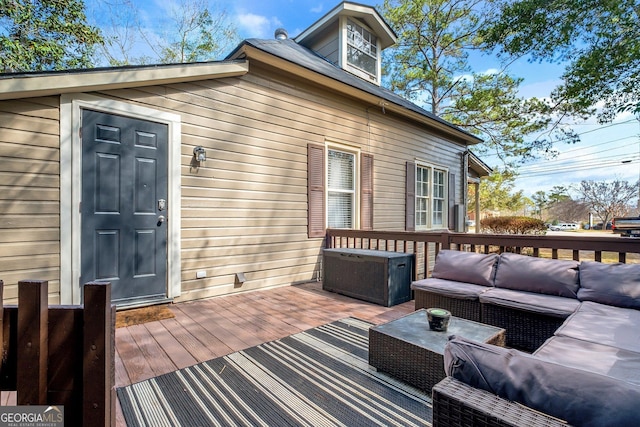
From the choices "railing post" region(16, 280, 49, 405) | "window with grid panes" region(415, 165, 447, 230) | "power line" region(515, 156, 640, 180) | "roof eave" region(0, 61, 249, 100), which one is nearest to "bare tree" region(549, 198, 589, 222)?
"power line" region(515, 156, 640, 180)

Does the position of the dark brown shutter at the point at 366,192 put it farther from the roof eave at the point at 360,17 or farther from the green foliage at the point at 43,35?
the green foliage at the point at 43,35

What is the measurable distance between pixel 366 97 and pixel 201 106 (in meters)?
3.13

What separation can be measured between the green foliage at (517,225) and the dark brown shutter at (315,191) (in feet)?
30.9

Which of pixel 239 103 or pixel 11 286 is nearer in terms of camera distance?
pixel 11 286

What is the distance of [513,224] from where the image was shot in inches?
436

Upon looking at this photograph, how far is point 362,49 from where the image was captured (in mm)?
7289

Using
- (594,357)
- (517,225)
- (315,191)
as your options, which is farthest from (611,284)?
(517,225)

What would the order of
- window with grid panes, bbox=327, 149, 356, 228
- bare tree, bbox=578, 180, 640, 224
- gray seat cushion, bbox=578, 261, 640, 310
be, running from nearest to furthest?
gray seat cushion, bbox=578, 261, 640, 310 → window with grid panes, bbox=327, 149, 356, 228 → bare tree, bbox=578, 180, 640, 224

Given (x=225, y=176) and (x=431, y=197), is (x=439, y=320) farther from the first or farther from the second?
(x=431, y=197)

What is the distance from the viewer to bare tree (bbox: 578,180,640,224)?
2469cm

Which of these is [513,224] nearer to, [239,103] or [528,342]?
[528,342]

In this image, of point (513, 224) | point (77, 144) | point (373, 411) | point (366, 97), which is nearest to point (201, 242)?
point (77, 144)

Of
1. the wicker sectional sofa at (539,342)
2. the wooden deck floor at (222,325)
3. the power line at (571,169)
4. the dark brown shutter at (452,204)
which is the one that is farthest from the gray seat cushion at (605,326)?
the power line at (571,169)

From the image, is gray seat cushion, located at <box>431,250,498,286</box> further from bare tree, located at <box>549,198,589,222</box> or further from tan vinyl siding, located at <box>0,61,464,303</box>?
bare tree, located at <box>549,198,589,222</box>
